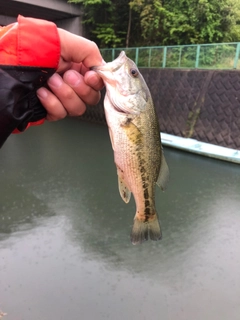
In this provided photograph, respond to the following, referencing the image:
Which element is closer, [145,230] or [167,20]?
[145,230]

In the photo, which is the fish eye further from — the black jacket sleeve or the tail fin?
the tail fin

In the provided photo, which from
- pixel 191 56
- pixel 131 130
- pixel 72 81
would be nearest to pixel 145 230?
pixel 131 130

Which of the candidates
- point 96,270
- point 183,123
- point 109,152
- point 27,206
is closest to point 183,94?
point 183,123

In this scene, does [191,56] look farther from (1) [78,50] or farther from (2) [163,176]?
(1) [78,50]

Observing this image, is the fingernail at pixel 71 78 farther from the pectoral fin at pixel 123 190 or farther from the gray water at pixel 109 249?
the gray water at pixel 109 249

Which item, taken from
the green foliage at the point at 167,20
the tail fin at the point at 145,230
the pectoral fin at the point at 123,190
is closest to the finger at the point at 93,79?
the pectoral fin at the point at 123,190

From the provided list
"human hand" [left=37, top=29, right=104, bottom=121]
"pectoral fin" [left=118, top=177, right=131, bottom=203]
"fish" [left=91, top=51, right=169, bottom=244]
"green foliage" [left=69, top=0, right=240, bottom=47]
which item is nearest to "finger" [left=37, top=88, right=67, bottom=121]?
"human hand" [left=37, top=29, right=104, bottom=121]

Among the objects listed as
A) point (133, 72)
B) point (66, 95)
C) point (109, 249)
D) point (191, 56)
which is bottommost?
point (109, 249)
